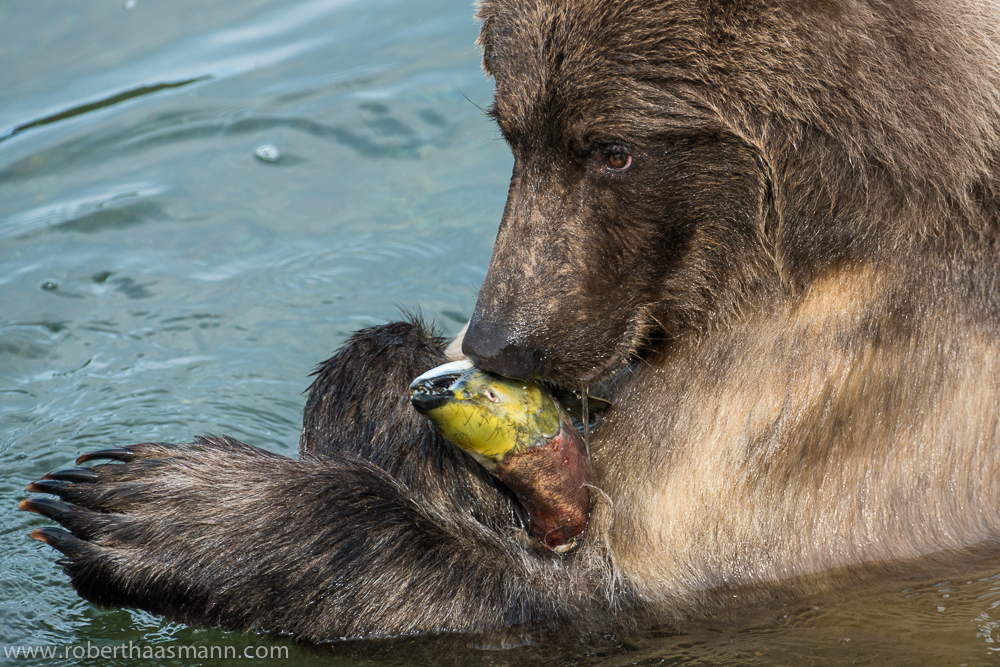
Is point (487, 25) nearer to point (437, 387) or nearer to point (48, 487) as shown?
point (437, 387)

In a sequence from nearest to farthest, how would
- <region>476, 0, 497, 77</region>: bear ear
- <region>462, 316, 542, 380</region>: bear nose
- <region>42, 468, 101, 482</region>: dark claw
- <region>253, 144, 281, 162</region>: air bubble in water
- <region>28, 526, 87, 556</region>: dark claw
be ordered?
<region>462, 316, 542, 380</region>: bear nose, <region>476, 0, 497, 77</region>: bear ear, <region>28, 526, 87, 556</region>: dark claw, <region>42, 468, 101, 482</region>: dark claw, <region>253, 144, 281, 162</region>: air bubble in water

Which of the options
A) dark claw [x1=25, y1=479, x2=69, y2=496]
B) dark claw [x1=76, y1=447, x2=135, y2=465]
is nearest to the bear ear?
dark claw [x1=76, y1=447, x2=135, y2=465]

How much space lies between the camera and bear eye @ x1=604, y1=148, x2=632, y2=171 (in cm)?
335

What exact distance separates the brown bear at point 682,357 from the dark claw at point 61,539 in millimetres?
12

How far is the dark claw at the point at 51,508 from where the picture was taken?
3963 mm

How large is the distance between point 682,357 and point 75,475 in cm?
221

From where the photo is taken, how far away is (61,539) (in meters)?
3.93

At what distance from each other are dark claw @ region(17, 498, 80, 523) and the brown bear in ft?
0.03

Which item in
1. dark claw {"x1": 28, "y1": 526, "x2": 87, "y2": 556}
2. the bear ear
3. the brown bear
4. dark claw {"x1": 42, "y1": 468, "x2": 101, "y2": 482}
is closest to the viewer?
the brown bear

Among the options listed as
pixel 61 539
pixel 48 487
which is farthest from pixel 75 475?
pixel 61 539

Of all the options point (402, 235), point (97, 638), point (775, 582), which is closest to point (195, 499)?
point (97, 638)

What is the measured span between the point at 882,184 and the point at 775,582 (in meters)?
1.42

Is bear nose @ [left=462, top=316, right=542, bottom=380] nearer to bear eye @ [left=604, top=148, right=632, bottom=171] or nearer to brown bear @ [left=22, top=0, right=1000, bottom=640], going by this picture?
brown bear @ [left=22, top=0, right=1000, bottom=640]

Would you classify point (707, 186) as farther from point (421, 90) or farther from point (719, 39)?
point (421, 90)
